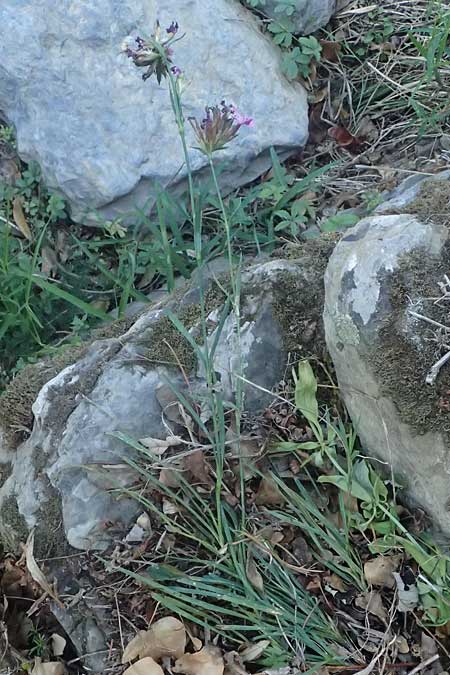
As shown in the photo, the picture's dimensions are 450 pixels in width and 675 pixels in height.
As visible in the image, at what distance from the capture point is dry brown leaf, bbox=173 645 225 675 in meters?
1.71

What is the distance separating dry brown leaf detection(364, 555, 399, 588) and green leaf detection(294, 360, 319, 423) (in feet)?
1.31

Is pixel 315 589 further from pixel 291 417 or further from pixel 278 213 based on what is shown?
pixel 278 213

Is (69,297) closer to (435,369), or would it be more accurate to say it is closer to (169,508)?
(169,508)

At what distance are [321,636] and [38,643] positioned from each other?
82 cm

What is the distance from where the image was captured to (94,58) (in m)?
2.95

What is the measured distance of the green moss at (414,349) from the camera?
1.68m

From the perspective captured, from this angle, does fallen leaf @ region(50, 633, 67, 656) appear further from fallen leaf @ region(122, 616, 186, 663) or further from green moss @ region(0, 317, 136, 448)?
green moss @ region(0, 317, 136, 448)

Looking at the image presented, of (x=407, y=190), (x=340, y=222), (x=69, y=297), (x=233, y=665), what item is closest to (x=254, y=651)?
(x=233, y=665)

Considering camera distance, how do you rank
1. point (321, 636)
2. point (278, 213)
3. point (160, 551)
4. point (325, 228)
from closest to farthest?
point (321, 636), point (160, 551), point (325, 228), point (278, 213)

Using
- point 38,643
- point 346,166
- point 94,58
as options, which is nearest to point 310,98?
point 346,166

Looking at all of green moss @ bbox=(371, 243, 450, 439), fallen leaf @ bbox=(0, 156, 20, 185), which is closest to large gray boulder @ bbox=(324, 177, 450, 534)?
green moss @ bbox=(371, 243, 450, 439)

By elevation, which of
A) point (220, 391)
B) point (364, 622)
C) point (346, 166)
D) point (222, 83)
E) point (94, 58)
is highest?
point (94, 58)

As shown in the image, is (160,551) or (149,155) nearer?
(160,551)

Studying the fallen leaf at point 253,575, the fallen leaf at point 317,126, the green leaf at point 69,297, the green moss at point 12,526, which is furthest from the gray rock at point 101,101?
the fallen leaf at point 253,575
